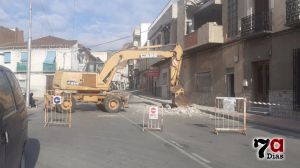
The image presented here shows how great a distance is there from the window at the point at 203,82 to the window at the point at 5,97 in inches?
1129

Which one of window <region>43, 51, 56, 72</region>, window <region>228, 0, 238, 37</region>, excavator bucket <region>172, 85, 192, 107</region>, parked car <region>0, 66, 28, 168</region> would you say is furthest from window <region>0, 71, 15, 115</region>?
window <region>43, 51, 56, 72</region>

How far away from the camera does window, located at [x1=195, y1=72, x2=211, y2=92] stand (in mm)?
35406

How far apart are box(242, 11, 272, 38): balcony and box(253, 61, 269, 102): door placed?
1768 mm

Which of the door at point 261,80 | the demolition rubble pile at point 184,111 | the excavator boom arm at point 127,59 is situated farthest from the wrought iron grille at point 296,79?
the excavator boom arm at point 127,59

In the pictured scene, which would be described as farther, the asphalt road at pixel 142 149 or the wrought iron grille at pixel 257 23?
the wrought iron grille at pixel 257 23

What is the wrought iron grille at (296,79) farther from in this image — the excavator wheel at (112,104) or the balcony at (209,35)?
the excavator wheel at (112,104)

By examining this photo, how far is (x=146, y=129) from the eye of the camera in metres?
17.4

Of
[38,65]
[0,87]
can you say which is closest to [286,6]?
[0,87]

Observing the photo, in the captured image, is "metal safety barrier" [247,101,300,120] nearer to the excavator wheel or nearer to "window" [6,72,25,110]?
the excavator wheel

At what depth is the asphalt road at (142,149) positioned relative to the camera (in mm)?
10031

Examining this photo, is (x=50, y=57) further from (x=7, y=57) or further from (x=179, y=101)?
(x=179, y=101)

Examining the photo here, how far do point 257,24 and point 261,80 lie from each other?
3.22 m

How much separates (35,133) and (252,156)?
7.32 m

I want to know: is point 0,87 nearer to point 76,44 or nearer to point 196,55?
point 196,55
